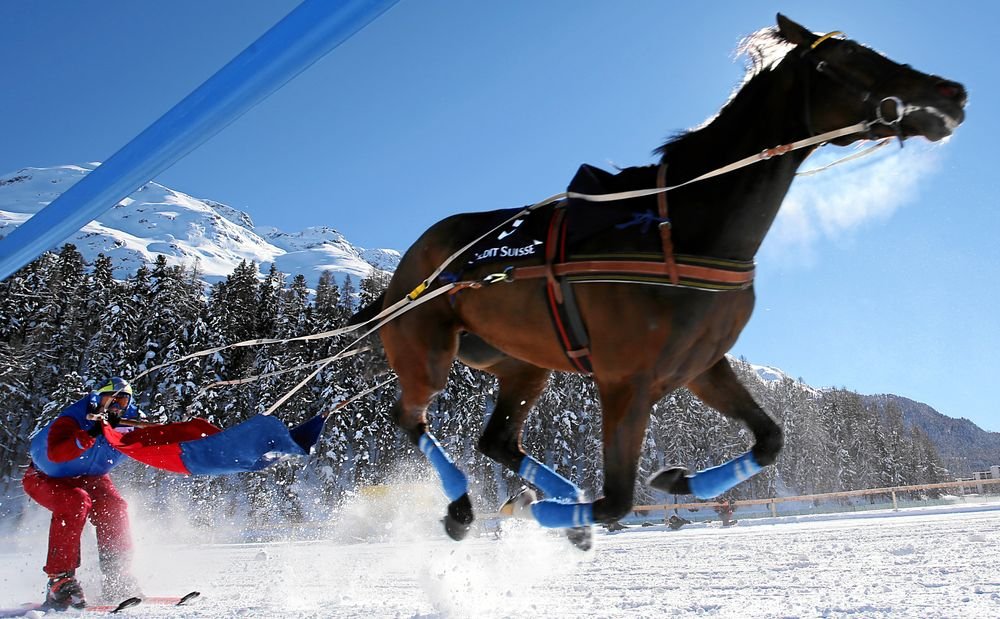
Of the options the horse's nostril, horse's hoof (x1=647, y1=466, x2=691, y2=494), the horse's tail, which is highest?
the horse's nostril

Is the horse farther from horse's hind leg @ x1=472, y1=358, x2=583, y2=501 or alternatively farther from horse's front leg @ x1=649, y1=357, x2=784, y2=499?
horse's hind leg @ x1=472, y1=358, x2=583, y2=501

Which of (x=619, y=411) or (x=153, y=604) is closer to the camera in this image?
(x=619, y=411)

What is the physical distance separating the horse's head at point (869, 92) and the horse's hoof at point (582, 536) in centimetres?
251

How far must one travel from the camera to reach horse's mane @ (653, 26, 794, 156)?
3748 mm

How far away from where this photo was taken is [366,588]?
235 inches

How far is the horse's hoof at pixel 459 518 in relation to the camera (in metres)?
4.42

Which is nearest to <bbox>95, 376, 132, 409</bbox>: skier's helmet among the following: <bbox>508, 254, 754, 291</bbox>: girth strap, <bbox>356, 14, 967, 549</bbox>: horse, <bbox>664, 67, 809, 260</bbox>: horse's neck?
<bbox>356, 14, 967, 549</bbox>: horse

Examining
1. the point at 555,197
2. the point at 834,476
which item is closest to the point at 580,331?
the point at 555,197

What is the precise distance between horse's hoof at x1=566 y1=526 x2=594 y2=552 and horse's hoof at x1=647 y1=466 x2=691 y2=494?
488mm

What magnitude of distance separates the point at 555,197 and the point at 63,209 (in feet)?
8.08

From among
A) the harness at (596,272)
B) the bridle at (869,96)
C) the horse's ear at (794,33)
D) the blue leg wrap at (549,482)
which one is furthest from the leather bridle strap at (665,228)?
the blue leg wrap at (549,482)

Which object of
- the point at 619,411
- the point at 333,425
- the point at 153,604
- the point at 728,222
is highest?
the point at 333,425

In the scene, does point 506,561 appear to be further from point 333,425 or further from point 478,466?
point 478,466

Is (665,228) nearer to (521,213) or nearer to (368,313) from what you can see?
(521,213)
